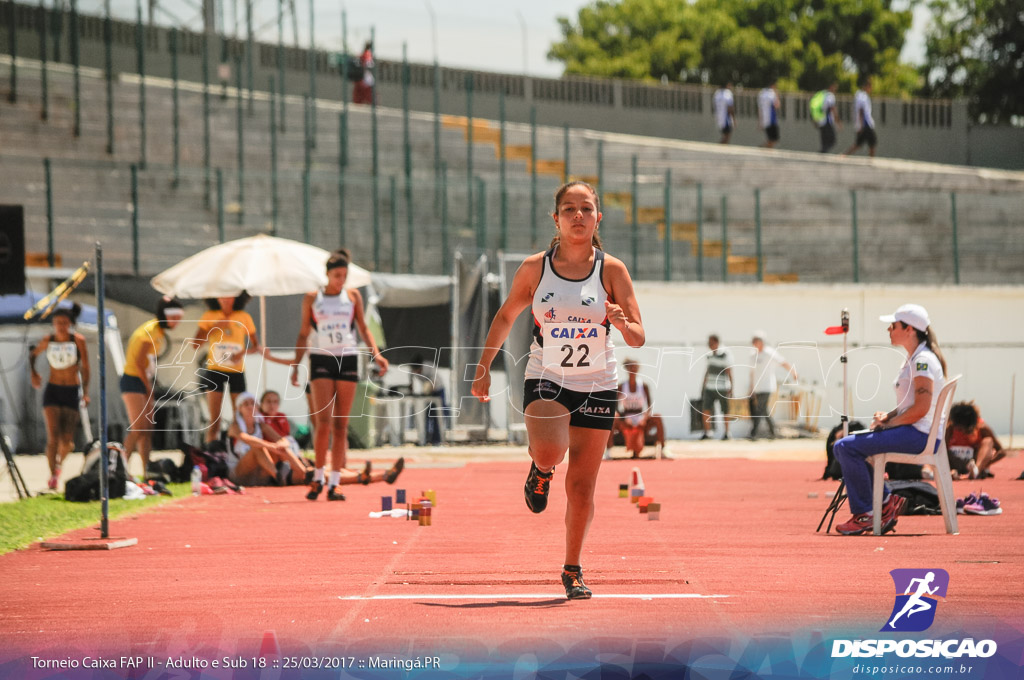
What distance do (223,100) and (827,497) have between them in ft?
69.1

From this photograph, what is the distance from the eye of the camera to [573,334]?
6.96m

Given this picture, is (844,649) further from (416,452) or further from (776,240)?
(776,240)

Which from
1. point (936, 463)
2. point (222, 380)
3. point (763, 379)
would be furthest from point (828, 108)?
point (936, 463)

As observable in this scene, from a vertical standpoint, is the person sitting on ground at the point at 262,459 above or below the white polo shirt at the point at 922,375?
below

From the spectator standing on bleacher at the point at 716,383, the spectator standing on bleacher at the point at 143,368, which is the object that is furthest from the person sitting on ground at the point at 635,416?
the spectator standing on bleacher at the point at 143,368

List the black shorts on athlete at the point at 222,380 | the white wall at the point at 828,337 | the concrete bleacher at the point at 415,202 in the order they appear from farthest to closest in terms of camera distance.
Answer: the concrete bleacher at the point at 415,202 < the white wall at the point at 828,337 < the black shorts on athlete at the point at 222,380

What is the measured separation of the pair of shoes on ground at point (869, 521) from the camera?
9977 millimetres

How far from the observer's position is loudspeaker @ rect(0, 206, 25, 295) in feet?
40.9

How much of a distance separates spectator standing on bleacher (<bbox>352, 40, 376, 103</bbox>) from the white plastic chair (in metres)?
23.5

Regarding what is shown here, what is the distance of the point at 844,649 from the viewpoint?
5340 millimetres

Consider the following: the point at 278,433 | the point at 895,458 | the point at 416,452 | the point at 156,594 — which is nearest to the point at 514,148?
the point at 416,452

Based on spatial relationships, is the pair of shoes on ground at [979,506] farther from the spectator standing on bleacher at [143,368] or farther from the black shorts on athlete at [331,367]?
the spectator standing on bleacher at [143,368]

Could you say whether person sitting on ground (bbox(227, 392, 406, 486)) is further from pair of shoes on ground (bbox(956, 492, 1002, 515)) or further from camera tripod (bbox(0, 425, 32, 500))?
pair of shoes on ground (bbox(956, 492, 1002, 515))

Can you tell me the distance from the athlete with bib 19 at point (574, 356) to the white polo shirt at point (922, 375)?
3.55 m
